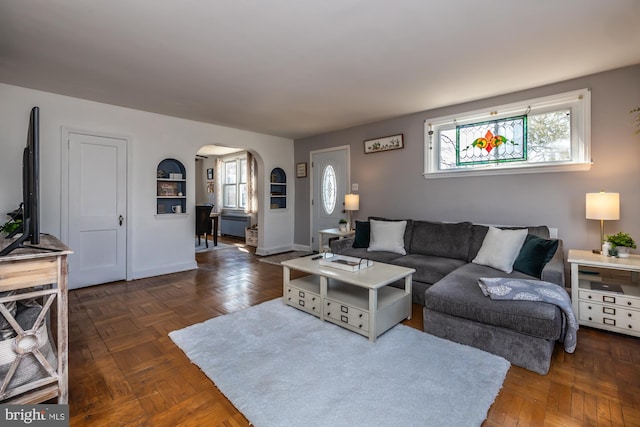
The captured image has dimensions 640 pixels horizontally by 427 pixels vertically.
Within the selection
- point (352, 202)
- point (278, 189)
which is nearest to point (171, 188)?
point (278, 189)

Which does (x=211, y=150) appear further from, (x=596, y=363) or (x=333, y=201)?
(x=596, y=363)

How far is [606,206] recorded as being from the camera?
266cm

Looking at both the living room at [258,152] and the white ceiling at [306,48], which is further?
the living room at [258,152]

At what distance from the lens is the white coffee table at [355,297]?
7.66 ft

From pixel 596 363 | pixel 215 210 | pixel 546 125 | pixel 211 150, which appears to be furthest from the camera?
pixel 215 210

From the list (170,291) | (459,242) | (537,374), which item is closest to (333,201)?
(459,242)

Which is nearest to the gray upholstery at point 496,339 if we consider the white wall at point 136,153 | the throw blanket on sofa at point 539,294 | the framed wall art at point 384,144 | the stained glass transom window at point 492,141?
the throw blanket on sofa at point 539,294

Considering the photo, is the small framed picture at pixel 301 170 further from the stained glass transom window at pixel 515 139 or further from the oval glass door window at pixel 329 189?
the stained glass transom window at pixel 515 139

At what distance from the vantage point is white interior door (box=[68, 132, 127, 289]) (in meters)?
3.68

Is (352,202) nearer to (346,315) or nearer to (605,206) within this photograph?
(346,315)

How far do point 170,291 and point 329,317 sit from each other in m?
2.13

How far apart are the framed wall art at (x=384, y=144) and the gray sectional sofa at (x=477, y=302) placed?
1.54 meters

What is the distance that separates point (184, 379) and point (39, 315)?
0.86 meters

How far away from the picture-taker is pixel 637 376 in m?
1.88
